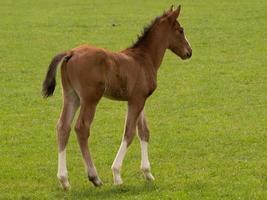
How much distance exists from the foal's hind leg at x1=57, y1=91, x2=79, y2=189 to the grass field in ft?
→ 0.64

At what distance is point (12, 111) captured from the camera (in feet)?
43.8

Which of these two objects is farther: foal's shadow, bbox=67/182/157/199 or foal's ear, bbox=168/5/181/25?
foal's ear, bbox=168/5/181/25

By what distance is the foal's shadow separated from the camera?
800 cm

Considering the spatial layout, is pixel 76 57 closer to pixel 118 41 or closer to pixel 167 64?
pixel 167 64

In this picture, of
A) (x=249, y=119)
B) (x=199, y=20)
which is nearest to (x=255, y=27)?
(x=199, y=20)

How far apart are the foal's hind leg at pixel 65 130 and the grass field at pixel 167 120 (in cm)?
19

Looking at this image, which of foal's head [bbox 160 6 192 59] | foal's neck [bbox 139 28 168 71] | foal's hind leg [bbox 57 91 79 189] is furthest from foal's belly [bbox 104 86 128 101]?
foal's head [bbox 160 6 192 59]

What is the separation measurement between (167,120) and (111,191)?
14.5 ft

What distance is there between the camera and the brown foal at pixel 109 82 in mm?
8109

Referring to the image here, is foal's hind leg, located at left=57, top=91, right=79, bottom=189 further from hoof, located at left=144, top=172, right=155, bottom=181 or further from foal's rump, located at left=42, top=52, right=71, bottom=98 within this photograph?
hoof, located at left=144, top=172, right=155, bottom=181

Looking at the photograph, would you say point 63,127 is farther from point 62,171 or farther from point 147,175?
point 147,175

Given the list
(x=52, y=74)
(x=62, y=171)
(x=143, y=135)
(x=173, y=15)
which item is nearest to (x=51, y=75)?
(x=52, y=74)

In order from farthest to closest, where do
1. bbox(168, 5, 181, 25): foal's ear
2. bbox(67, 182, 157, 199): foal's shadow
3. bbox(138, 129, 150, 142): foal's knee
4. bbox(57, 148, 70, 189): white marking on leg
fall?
bbox(168, 5, 181, 25): foal's ear → bbox(138, 129, 150, 142): foal's knee → bbox(57, 148, 70, 189): white marking on leg → bbox(67, 182, 157, 199): foal's shadow

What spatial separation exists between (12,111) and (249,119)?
437 cm
